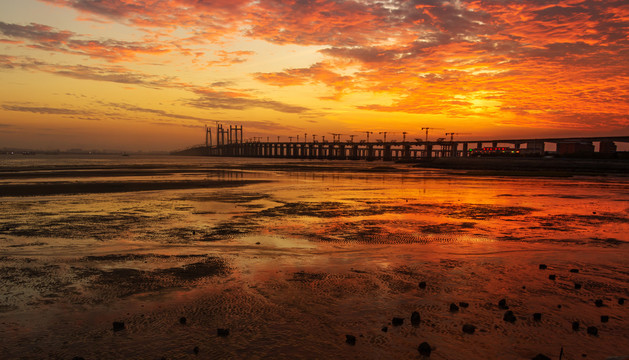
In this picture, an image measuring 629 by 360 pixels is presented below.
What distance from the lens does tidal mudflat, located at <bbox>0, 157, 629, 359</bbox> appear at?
588 cm

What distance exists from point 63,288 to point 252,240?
578 cm

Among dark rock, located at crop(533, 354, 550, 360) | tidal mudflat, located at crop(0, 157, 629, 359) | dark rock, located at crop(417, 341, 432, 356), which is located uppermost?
dark rock, located at crop(533, 354, 550, 360)

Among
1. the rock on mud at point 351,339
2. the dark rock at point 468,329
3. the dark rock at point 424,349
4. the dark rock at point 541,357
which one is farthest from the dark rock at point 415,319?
the dark rock at point 541,357

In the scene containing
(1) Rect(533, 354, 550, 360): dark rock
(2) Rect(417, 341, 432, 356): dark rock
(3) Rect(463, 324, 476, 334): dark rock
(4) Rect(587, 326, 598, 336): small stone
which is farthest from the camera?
(3) Rect(463, 324, 476, 334): dark rock

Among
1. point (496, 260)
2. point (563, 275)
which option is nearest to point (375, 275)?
point (496, 260)

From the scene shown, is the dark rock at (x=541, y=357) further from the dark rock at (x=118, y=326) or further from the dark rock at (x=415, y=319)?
A: the dark rock at (x=118, y=326)

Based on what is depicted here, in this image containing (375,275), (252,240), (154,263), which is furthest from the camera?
(252,240)

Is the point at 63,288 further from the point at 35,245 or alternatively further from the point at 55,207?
the point at 55,207

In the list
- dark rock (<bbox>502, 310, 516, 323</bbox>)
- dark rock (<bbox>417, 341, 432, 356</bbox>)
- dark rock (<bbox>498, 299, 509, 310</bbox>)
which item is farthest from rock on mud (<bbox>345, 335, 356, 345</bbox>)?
dark rock (<bbox>498, 299, 509, 310</bbox>)

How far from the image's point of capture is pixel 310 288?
8.31m

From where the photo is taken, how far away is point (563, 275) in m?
9.31

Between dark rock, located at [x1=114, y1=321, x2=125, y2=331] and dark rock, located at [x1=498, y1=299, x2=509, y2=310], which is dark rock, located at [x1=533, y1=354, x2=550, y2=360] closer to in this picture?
dark rock, located at [x1=498, y1=299, x2=509, y2=310]

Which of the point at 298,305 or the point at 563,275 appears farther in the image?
the point at 563,275

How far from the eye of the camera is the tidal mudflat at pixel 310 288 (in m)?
5.88
